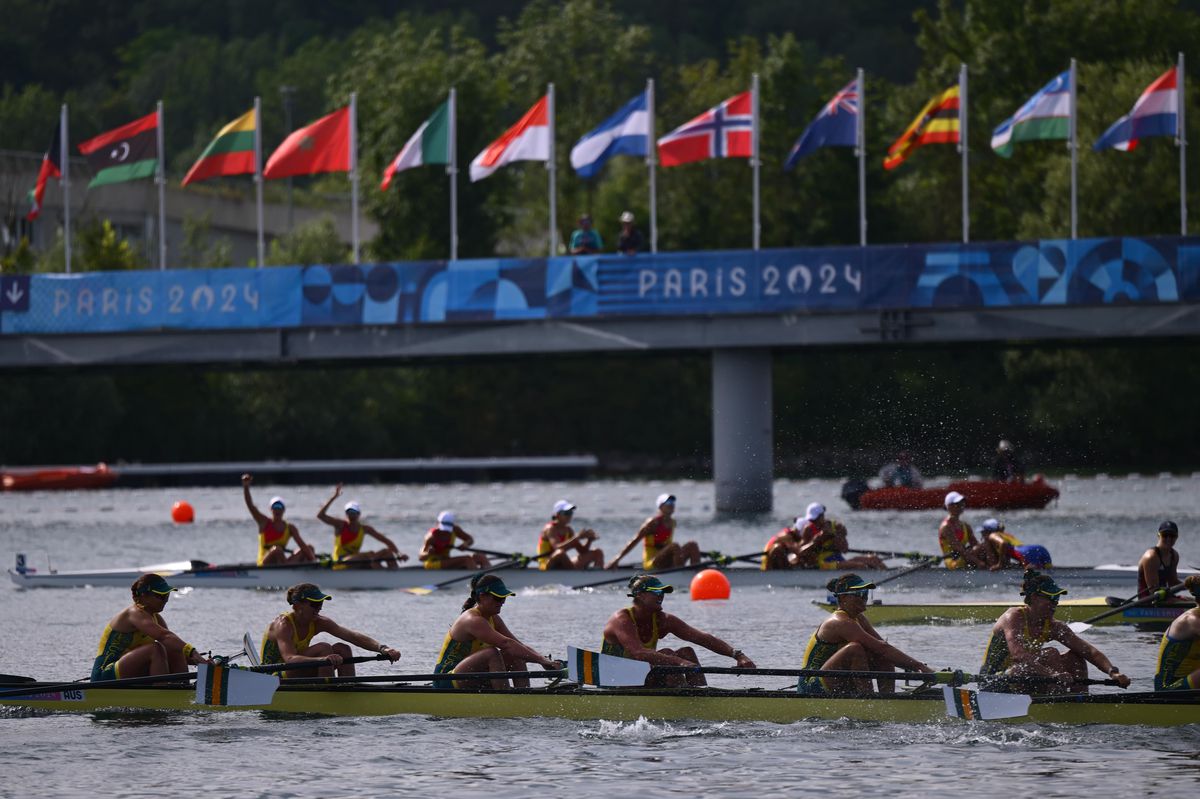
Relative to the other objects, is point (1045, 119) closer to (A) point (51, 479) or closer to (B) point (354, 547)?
→ (B) point (354, 547)

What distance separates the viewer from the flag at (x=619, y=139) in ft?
144

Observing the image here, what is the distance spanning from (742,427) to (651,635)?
26.8m

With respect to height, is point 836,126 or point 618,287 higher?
point 836,126

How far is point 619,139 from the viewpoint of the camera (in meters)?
44.2

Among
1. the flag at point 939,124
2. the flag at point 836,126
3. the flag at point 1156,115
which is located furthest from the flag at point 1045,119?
the flag at point 836,126

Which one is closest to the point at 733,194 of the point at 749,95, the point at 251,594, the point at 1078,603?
the point at 749,95

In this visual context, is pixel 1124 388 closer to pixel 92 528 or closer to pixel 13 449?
pixel 92 528

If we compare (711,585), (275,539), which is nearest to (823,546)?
(711,585)

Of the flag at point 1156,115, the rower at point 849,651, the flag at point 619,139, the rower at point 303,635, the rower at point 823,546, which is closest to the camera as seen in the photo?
the rower at point 849,651

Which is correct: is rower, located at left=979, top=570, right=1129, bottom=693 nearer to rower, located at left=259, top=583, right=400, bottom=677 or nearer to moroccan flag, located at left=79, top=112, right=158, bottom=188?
rower, located at left=259, top=583, right=400, bottom=677

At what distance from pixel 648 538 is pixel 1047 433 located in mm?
41490

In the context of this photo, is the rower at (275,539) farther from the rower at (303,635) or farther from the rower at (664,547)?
the rower at (303,635)

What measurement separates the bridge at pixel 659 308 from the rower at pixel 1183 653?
2510cm

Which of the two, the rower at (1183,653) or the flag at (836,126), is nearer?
the rower at (1183,653)
